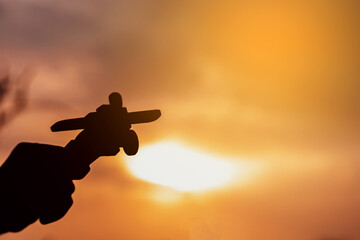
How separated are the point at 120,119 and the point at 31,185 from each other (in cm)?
290

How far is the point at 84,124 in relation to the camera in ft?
39.0

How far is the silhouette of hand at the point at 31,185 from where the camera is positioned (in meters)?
11.5

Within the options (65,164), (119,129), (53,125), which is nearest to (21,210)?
(65,164)

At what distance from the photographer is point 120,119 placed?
38.2ft

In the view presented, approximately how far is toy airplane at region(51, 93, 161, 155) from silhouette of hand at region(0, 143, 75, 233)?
47.6 inches

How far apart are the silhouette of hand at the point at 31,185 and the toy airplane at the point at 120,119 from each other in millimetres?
1210

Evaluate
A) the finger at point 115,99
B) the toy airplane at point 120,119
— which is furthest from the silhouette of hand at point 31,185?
the finger at point 115,99

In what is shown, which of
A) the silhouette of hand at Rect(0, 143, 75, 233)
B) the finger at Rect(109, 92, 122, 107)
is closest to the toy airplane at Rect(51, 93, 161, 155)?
the finger at Rect(109, 92, 122, 107)

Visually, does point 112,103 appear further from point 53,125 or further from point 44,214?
point 44,214

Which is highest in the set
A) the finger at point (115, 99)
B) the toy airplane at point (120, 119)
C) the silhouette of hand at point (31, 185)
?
the finger at point (115, 99)

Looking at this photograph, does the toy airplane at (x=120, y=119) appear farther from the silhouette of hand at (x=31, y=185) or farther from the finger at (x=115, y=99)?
the silhouette of hand at (x=31, y=185)

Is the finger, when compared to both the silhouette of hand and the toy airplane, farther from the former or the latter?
the silhouette of hand

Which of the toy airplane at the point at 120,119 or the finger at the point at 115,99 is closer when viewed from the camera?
the toy airplane at the point at 120,119

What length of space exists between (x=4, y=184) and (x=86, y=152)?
7.48 ft
